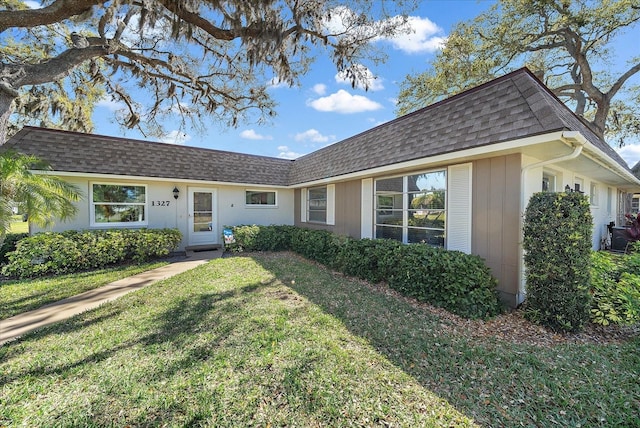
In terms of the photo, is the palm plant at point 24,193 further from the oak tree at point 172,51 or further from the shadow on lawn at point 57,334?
the oak tree at point 172,51

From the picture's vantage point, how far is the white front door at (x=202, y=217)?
Answer: 1088cm

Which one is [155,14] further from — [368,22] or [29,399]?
[29,399]

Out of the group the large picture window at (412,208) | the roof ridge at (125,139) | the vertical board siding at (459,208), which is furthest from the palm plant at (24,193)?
the vertical board siding at (459,208)

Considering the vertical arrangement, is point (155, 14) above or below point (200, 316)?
above


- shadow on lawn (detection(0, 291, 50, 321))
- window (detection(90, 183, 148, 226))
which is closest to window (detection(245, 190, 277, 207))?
window (detection(90, 183, 148, 226))

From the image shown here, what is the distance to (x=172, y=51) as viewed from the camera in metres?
9.70

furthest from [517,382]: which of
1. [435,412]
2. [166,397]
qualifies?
[166,397]

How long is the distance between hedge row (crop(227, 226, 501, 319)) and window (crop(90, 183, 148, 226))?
7001 mm

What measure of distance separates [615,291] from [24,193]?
1056cm

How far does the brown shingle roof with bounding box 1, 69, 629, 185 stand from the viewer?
4.70 metres

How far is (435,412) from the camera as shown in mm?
2406

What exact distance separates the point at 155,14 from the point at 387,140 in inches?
265

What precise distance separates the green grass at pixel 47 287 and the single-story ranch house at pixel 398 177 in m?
2.78

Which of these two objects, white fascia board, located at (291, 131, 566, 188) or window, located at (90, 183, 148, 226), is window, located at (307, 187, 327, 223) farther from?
window, located at (90, 183, 148, 226)
